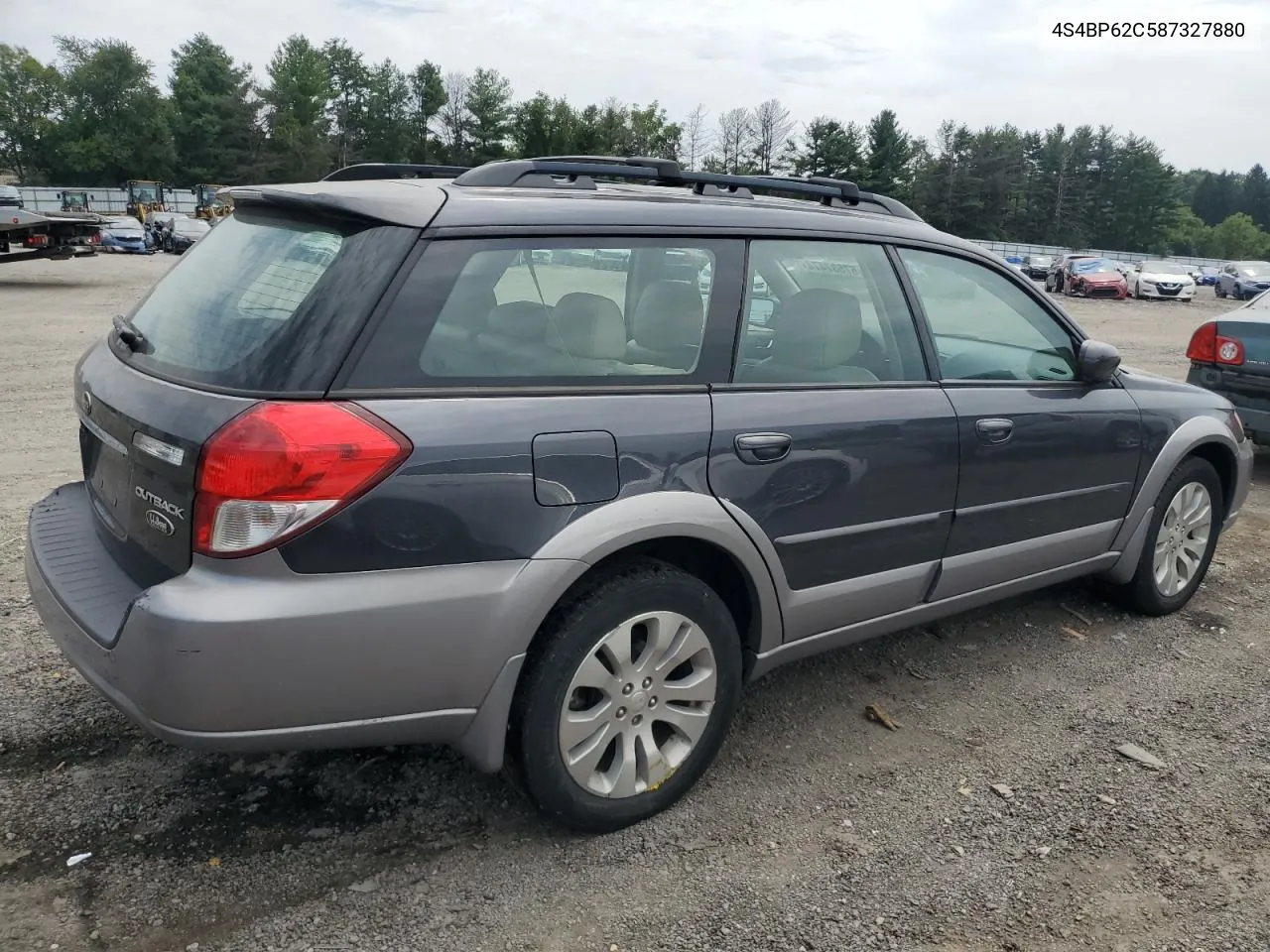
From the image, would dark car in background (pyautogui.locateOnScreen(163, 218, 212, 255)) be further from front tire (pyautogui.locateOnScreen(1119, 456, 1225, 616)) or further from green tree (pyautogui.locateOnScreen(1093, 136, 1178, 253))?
green tree (pyautogui.locateOnScreen(1093, 136, 1178, 253))

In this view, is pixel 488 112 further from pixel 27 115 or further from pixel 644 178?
pixel 644 178

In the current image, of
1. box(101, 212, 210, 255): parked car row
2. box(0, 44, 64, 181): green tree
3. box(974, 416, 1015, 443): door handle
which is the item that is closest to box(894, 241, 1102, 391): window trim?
box(974, 416, 1015, 443): door handle

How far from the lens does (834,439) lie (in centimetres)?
303

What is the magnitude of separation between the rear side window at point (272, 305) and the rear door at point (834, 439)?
1.01m

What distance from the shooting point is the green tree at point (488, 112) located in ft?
303

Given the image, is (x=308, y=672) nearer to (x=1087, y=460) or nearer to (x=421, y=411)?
(x=421, y=411)

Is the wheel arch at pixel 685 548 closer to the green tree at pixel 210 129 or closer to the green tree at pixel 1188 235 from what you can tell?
the green tree at pixel 210 129

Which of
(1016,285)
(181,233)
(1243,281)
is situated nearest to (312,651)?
(1016,285)

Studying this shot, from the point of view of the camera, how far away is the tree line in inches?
3452

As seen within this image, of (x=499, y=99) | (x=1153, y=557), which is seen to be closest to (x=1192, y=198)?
(x=499, y=99)

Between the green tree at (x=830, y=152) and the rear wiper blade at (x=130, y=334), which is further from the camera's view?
the green tree at (x=830, y=152)

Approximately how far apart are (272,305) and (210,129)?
333ft

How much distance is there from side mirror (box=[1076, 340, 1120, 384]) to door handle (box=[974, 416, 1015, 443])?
53 cm

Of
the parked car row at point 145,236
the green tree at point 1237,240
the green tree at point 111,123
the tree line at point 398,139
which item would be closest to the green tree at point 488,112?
the tree line at point 398,139
